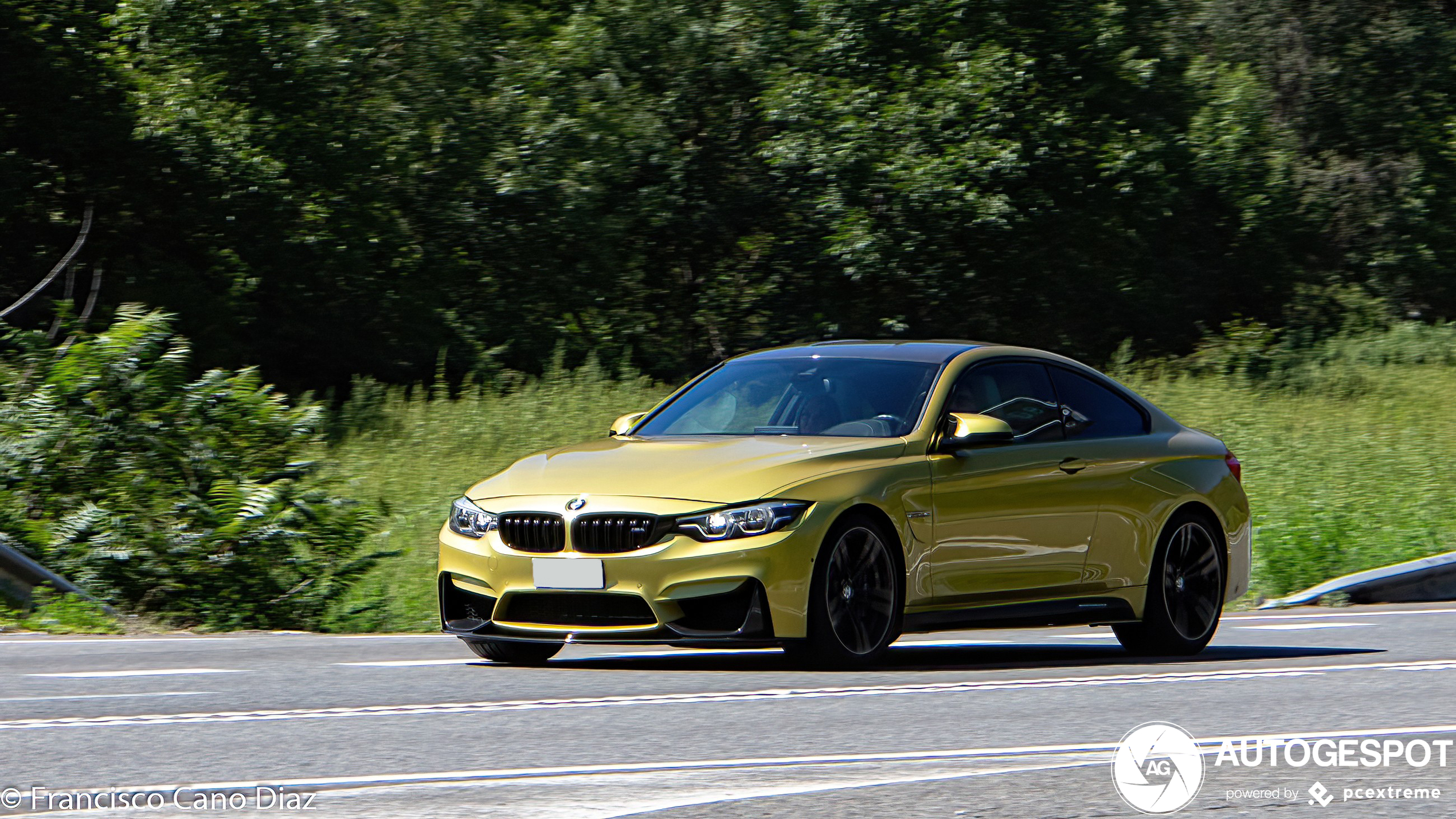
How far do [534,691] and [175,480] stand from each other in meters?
5.24

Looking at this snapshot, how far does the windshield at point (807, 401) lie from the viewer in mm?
9203

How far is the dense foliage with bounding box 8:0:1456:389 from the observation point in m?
25.3

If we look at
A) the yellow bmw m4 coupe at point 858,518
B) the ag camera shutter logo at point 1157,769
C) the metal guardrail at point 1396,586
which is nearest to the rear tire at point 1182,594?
the yellow bmw m4 coupe at point 858,518

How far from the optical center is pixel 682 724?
6969 millimetres

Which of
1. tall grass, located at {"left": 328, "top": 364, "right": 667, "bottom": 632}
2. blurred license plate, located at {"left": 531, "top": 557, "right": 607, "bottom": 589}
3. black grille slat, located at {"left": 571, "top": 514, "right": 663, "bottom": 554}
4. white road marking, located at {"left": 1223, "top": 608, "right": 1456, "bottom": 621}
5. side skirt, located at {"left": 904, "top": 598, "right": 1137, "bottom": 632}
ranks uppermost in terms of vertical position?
black grille slat, located at {"left": 571, "top": 514, "right": 663, "bottom": 554}

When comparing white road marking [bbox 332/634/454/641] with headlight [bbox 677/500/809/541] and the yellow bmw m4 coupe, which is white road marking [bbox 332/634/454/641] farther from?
headlight [bbox 677/500/809/541]

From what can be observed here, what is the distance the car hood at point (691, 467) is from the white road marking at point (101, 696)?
1.46 metres

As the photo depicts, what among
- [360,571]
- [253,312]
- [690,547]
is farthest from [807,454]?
[253,312]

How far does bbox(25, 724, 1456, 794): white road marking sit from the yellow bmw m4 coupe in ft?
6.28

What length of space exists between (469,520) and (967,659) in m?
2.56

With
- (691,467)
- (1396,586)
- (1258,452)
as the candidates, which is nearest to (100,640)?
(691,467)

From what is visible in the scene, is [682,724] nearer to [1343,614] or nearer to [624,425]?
[624,425]

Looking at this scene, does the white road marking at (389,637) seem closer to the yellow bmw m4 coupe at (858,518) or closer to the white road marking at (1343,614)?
the yellow bmw m4 coupe at (858,518)

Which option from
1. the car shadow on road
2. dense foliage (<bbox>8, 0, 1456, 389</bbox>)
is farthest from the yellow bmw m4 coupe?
dense foliage (<bbox>8, 0, 1456, 389</bbox>)
